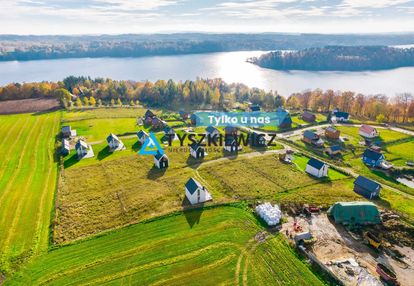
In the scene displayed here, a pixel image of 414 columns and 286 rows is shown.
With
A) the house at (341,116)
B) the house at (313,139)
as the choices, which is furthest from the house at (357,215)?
the house at (341,116)

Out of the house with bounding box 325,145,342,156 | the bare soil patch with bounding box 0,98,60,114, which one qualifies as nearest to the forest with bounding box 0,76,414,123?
the bare soil patch with bounding box 0,98,60,114

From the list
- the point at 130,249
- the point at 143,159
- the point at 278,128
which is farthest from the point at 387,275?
the point at 278,128

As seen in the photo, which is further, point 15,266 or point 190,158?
point 190,158

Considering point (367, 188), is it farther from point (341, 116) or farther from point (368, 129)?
point (341, 116)

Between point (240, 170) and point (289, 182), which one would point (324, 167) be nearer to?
point (289, 182)

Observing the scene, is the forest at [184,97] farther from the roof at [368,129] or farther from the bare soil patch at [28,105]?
the roof at [368,129]
